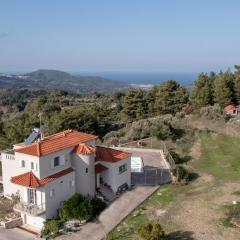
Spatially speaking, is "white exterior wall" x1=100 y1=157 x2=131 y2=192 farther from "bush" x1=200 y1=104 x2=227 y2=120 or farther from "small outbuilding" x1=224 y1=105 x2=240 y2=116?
"small outbuilding" x1=224 y1=105 x2=240 y2=116

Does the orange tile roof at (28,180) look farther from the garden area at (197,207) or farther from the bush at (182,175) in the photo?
the bush at (182,175)

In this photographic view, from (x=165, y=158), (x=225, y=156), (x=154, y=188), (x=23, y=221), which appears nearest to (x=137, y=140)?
(x=165, y=158)

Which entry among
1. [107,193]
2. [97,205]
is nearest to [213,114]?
[107,193]

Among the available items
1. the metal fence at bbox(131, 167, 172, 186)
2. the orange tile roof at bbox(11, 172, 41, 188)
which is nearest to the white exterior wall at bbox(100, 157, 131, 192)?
the metal fence at bbox(131, 167, 172, 186)

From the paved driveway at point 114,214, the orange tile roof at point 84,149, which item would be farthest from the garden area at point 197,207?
the orange tile roof at point 84,149

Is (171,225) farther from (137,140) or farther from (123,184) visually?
(137,140)

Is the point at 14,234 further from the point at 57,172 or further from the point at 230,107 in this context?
the point at 230,107

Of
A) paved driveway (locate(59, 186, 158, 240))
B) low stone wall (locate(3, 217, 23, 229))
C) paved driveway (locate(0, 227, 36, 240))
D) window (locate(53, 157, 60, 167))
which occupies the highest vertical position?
window (locate(53, 157, 60, 167))
